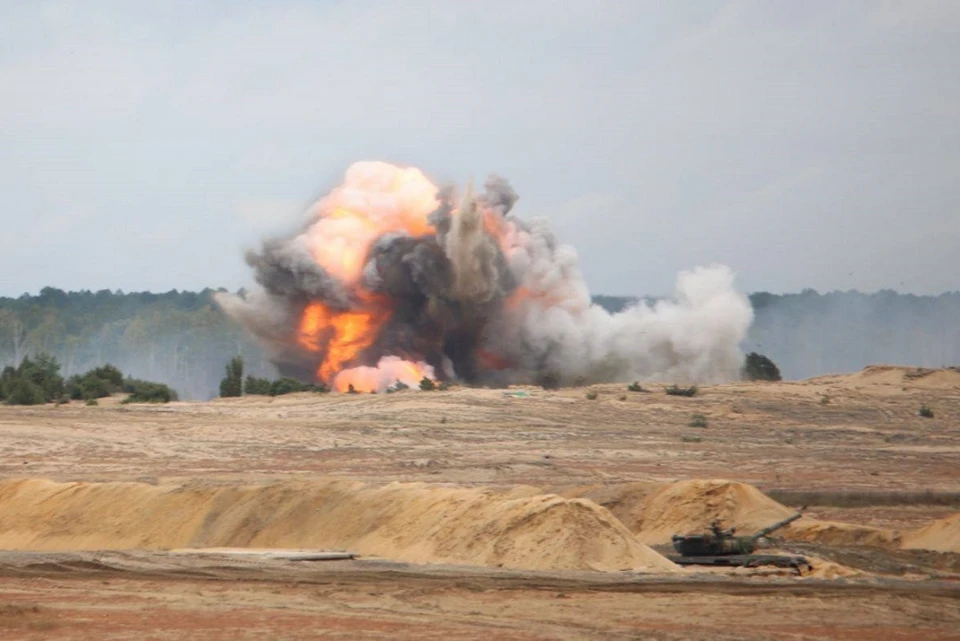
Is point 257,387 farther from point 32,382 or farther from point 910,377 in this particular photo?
point 910,377

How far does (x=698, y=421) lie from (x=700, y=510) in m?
25.8

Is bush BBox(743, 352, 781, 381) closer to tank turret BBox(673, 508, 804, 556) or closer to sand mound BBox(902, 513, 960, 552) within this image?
sand mound BBox(902, 513, 960, 552)

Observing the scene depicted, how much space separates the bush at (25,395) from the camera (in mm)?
56406

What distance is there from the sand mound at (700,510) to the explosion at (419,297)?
35627 mm

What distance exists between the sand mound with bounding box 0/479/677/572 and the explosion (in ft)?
112

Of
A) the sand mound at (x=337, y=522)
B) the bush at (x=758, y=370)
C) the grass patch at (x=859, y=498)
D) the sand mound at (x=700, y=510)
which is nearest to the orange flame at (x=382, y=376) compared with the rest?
the bush at (x=758, y=370)

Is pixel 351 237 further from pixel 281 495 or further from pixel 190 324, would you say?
pixel 190 324

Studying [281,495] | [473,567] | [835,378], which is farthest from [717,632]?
[835,378]

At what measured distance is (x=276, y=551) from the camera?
2467 cm

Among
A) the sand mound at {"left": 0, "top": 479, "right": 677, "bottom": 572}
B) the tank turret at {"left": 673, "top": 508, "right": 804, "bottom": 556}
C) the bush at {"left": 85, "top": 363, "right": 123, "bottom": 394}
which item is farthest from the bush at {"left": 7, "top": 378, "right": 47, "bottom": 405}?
the tank turret at {"left": 673, "top": 508, "right": 804, "bottom": 556}

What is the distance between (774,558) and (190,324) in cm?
11387

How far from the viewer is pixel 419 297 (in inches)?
2606

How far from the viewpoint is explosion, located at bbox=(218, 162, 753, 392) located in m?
64.9

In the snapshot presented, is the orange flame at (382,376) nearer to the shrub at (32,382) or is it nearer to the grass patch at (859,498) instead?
the shrub at (32,382)
